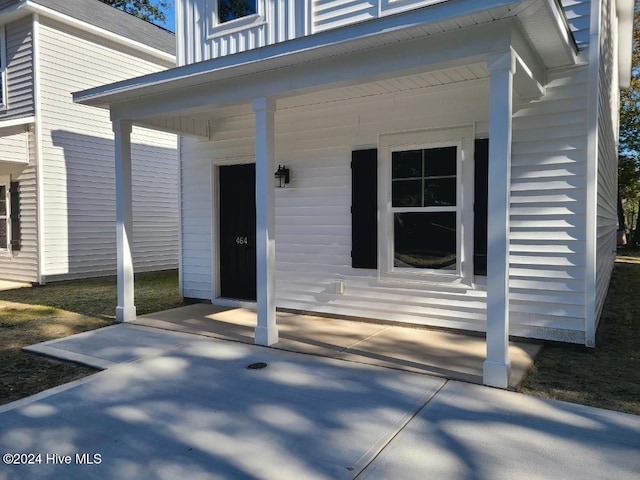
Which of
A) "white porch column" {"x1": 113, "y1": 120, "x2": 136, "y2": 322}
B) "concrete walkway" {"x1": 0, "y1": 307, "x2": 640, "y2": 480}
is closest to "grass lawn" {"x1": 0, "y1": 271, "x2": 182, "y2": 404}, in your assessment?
"white porch column" {"x1": 113, "y1": 120, "x2": 136, "y2": 322}

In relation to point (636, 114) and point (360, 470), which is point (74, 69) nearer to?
point (360, 470)

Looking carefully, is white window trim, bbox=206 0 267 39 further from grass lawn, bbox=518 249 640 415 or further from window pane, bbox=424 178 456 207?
grass lawn, bbox=518 249 640 415

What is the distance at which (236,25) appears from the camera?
6027 millimetres

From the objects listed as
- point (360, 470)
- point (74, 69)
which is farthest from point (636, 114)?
point (360, 470)

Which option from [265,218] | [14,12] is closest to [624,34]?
[265,218]

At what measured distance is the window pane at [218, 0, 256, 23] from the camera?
6.00 meters

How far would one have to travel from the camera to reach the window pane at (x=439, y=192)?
16.1 feet

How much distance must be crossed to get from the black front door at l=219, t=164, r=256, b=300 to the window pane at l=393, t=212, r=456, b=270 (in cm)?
222

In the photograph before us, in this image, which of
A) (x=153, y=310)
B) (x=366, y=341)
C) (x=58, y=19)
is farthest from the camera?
(x=58, y=19)

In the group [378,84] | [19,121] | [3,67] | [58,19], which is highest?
[58,19]

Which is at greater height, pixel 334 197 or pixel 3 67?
pixel 3 67

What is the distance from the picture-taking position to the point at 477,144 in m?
4.74

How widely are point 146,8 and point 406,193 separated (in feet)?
66.8

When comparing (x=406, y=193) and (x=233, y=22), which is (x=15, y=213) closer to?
(x=233, y=22)
